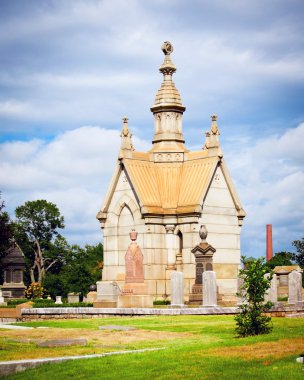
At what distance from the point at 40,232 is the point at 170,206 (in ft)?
190

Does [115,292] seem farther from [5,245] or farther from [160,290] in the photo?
[5,245]

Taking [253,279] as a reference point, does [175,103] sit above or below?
above

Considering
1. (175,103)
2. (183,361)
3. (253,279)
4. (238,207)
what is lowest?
A: (183,361)

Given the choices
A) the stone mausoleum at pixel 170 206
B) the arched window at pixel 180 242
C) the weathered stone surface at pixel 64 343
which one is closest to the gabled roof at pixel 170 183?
the stone mausoleum at pixel 170 206

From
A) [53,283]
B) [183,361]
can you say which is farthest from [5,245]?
[183,361]

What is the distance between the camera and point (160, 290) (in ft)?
159

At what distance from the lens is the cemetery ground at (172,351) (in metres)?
18.2

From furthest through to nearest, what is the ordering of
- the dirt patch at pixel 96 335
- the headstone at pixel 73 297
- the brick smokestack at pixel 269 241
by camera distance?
the brick smokestack at pixel 269 241, the headstone at pixel 73 297, the dirt patch at pixel 96 335

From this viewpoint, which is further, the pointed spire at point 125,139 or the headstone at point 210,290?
the pointed spire at point 125,139

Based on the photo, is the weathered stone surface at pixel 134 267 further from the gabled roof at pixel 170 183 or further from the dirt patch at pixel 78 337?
the dirt patch at pixel 78 337

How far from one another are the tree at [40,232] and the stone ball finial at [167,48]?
5261cm

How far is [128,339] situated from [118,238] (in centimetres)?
2643

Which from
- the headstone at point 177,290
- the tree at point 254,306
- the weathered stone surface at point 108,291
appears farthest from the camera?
the weathered stone surface at point 108,291

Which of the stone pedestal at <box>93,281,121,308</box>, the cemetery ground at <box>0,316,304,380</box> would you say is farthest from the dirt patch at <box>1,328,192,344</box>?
the stone pedestal at <box>93,281,121,308</box>
